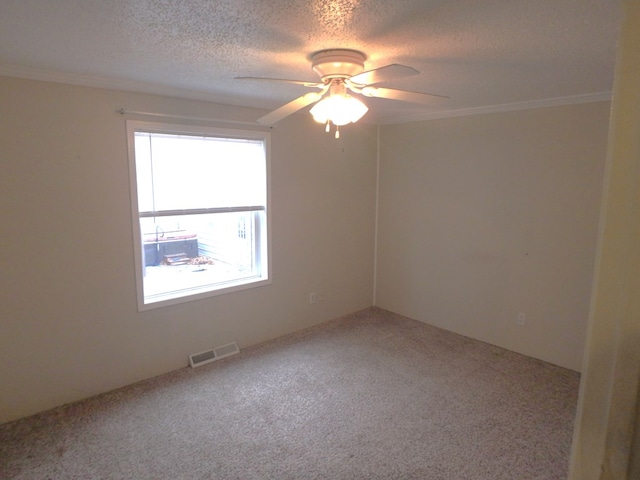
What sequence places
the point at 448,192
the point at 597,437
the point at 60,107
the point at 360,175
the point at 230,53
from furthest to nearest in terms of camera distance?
the point at 360,175, the point at 448,192, the point at 60,107, the point at 230,53, the point at 597,437

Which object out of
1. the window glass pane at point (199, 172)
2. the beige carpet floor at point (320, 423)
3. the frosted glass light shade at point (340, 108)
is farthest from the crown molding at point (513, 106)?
the beige carpet floor at point (320, 423)

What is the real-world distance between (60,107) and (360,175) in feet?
9.88

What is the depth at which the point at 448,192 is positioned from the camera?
4.09m

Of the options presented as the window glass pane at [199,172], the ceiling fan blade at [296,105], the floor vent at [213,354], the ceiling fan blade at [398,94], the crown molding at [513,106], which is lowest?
the floor vent at [213,354]

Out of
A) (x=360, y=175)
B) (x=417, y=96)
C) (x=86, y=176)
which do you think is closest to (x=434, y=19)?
(x=417, y=96)

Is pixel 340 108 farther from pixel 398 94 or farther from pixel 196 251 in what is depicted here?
pixel 196 251

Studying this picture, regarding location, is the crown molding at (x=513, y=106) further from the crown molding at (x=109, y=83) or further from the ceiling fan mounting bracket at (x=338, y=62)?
the ceiling fan mounting bracket at (x=338, y=62)

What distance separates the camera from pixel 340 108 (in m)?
1.98

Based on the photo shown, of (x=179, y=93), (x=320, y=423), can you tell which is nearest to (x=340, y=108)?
(x=179, y=93)

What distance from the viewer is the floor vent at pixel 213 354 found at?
3424 mm

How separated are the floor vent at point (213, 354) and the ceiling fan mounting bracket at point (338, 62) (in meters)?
2.61

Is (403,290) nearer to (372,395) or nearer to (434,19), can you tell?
(372,395)

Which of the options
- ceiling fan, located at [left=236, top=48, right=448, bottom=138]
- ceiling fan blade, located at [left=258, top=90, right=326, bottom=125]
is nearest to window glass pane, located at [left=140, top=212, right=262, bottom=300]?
ceiling fan blade, located at [left=258, top=90, right=326, bottom=125]

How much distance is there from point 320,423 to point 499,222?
8.30 ft
